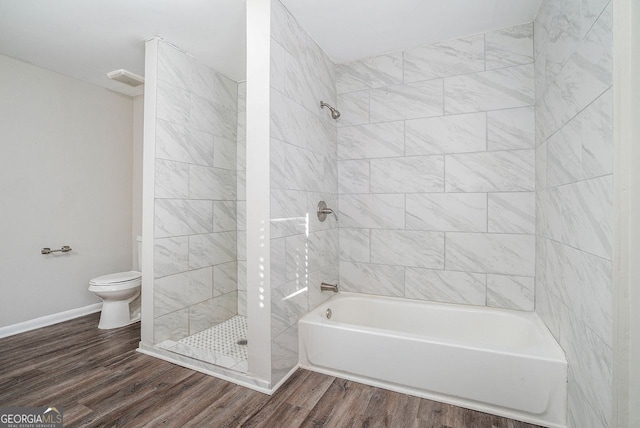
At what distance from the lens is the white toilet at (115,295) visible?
2557 millimetres

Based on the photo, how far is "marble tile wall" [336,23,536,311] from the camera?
80.7 inches

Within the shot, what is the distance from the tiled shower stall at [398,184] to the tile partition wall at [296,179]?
0.6 inches

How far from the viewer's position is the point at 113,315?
8.66 ft

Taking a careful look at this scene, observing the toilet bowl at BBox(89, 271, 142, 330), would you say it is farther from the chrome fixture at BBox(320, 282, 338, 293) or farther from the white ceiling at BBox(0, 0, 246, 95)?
the white ceiling at BBox(0, 0, 246, 95)

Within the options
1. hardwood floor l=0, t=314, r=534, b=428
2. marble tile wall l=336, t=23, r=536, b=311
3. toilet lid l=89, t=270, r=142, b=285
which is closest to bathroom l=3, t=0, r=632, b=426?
marble tile wall l=336, t=23, r=536, b=311

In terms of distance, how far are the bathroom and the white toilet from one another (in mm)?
557

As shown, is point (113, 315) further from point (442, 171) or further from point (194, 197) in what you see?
point (442, 171)

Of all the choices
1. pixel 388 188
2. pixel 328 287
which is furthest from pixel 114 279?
pixel 388 188

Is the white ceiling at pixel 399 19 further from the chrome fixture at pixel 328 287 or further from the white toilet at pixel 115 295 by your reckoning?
the white toilet at pixel 115 295

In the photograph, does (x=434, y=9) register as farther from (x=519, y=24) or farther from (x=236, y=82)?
(x=236, y=82)

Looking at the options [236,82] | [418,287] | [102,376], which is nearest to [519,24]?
[418,287]

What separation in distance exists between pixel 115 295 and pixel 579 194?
3378mm

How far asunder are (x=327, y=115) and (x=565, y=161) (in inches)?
64.3

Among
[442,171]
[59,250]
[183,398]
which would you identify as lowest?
[183,398]
